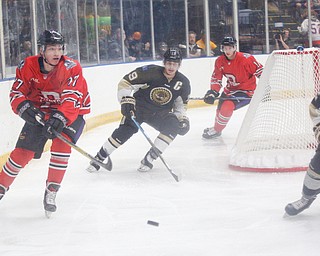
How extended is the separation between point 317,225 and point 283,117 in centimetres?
155

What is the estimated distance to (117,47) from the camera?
27.2 ft

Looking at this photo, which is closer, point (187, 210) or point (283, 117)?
point (187, 210)

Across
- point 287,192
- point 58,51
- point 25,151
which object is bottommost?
point 287,192

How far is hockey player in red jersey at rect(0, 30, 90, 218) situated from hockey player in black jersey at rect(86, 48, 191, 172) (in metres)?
1.03

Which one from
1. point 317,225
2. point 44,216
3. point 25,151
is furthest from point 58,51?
point 317,225

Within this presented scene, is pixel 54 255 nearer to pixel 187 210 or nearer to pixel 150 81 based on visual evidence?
pixel 187 210

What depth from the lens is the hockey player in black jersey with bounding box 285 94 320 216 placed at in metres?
3.20

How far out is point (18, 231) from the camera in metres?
3.32

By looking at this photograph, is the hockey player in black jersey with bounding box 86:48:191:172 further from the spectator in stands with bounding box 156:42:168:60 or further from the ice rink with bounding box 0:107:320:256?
the spectator in stands with bounding box 156:42:168:60

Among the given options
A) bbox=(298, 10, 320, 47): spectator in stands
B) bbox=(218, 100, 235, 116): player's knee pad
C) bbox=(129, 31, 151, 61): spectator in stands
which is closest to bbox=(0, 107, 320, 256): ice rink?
bbox=(218, 100, 235, 116): player's knee pad

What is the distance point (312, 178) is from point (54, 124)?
1.12 metres

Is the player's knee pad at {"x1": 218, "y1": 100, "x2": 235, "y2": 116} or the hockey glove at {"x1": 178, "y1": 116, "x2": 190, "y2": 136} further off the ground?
the hockey glove at {"x1": 178, "y1": 116, "x2": 190, "y2": 136}

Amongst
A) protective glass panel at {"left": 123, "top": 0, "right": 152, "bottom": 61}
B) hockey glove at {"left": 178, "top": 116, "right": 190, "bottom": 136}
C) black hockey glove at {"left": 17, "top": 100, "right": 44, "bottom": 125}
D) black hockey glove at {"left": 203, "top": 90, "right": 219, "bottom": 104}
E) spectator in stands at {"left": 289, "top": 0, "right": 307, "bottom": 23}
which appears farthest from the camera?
spectator in stands at {"left": 289, "top": 0, "right": 307, "bottom": 23}

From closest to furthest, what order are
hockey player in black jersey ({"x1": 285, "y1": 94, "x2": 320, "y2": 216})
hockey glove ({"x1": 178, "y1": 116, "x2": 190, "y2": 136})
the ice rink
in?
the ice rink, hockey player in black jersey ({"x1": 285, "y1": 94, "x2": 320, "y2": 216}), hockey glove ({"x1": 178, "y1": 116, "x2": 190, "y2": 136})
